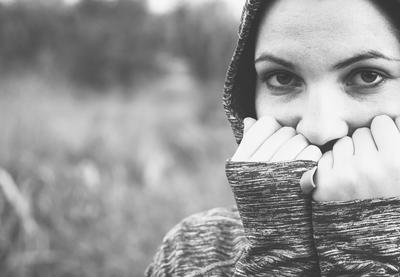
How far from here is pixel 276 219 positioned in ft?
4.73

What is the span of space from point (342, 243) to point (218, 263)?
0.56 m

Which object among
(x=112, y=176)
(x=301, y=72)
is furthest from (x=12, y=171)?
(x=301, y=72)

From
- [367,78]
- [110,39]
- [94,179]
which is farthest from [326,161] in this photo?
[110,39]

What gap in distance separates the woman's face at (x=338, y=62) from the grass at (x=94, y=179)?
3256 millimetres

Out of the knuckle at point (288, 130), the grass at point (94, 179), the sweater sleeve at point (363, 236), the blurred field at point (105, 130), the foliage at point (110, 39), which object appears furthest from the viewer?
the foliage at point (110, 39)

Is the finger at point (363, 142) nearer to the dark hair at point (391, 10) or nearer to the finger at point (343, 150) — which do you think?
the finger at point (343, 150)

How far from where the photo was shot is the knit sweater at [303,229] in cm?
132

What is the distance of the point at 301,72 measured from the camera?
5.05ft

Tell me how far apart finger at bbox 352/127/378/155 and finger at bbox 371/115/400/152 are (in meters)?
0.01

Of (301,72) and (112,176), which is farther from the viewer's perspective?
→ (112,176)

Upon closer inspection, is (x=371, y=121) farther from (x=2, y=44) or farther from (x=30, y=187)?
(x=2, y=44)

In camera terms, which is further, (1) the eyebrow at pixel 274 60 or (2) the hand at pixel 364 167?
(1) the eyebrow at pixel 274 60

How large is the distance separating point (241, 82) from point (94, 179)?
3950mm

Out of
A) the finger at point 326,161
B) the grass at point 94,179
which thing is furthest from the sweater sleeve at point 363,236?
the grass at point 94,179
